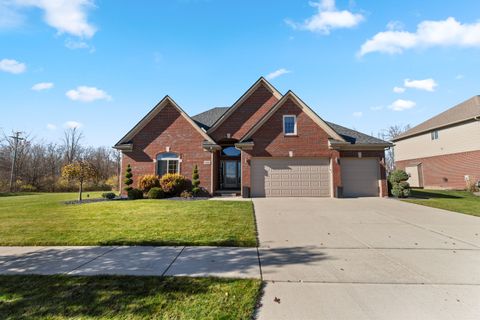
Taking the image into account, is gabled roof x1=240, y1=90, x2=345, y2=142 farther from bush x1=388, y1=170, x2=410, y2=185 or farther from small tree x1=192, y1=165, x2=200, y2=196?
bush x1=388, y1=170, x2=410, y2=185

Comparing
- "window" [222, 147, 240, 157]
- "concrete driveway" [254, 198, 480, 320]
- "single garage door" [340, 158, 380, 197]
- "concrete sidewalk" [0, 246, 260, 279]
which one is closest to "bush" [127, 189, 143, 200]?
"window" [222, 147, 240, 157]

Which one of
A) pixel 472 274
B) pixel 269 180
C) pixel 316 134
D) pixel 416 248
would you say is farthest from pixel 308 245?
pixel 316 134

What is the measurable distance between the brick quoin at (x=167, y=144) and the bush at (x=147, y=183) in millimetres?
1037

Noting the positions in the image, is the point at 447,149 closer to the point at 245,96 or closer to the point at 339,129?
the point at 339,129

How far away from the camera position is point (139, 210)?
1107 centimetres

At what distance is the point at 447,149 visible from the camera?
25344mm

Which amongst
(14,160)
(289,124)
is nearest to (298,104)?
(289,124)

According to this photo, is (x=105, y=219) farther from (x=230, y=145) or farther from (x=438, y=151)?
(x=438, y=151)

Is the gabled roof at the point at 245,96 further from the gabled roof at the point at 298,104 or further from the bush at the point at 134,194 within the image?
the bush at the point at 134,194

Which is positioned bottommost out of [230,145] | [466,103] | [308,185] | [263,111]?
[308,185]

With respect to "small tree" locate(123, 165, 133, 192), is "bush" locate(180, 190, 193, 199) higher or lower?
lower

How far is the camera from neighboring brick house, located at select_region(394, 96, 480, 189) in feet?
75.0

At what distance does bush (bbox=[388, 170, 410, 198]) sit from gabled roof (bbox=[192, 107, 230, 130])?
14285mm

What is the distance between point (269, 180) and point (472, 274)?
12249 mm
